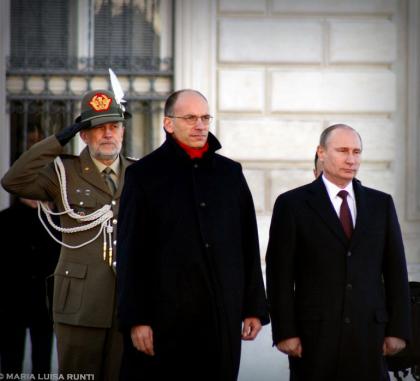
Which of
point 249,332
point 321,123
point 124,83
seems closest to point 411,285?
point 249,332

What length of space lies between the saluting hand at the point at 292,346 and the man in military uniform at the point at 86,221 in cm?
95

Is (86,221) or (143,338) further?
(86,221)

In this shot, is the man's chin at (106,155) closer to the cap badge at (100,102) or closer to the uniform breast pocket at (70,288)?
the cap badge at (100,102)

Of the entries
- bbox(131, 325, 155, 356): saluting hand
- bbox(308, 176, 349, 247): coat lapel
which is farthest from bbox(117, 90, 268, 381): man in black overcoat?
bbox(308, 176, 349, 247): coat lapel

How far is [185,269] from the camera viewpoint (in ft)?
17.3

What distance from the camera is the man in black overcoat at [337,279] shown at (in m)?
5.64

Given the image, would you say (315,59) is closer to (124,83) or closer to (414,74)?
(414,74)

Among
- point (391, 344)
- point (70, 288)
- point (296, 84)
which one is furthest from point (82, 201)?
point (296, 84)

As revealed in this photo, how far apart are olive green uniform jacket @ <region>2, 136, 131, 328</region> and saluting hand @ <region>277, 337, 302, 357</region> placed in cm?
98

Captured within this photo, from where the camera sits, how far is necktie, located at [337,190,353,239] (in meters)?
5.76

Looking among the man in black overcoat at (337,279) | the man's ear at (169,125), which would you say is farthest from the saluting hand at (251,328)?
the man's ear at (169,125)

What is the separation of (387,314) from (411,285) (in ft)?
3.84

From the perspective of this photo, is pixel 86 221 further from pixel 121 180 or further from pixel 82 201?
pixel 121 180

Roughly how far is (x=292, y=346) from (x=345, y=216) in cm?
71
